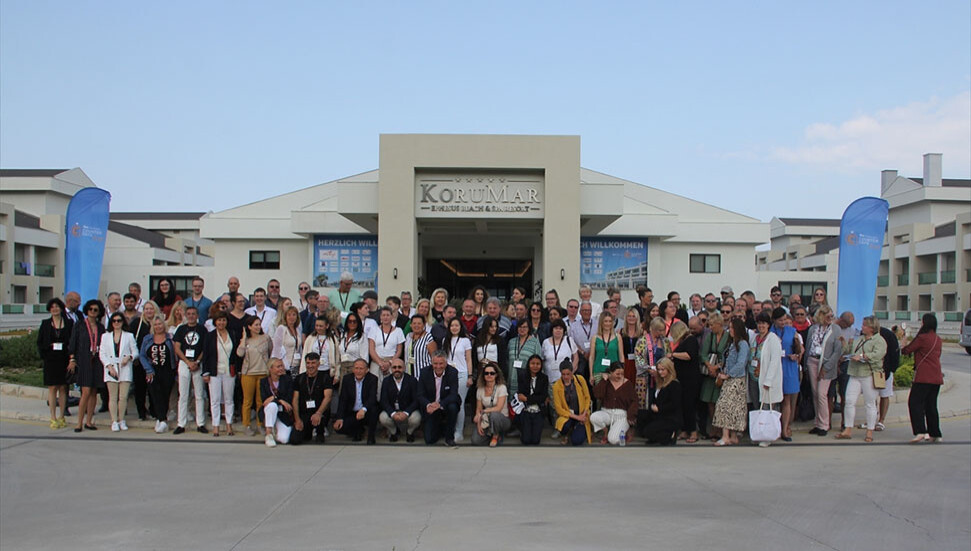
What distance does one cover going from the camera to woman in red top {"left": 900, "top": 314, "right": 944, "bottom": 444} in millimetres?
10164

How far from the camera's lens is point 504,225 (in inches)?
926

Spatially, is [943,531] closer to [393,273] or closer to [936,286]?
[393,273]

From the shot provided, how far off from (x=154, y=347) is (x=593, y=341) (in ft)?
21.9

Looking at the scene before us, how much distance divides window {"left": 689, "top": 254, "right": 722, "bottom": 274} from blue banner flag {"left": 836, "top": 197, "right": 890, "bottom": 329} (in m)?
15.9

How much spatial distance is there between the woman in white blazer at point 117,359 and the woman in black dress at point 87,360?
0.18 metres

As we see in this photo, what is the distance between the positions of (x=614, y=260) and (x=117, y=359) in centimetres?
2141

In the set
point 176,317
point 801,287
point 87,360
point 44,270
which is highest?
point 44,270

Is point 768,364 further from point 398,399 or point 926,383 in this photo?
point 398,399

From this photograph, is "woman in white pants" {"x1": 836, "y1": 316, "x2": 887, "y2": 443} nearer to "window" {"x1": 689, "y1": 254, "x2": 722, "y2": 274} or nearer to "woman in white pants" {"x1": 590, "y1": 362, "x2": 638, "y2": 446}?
"woman in white pants" {"x1": 590, "y1": 362, "x2": 638, "y2": 446}

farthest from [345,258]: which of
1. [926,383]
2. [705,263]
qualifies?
[926,383]

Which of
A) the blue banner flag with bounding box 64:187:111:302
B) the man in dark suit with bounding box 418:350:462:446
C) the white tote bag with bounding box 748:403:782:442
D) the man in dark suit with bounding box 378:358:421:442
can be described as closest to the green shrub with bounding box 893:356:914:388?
the white tote bag with bounding box 748:403:782:442

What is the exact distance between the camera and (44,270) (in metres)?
55.2

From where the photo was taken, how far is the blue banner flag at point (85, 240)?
1470cm

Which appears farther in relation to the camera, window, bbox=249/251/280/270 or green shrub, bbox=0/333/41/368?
window, bbox=249/251/280/270
